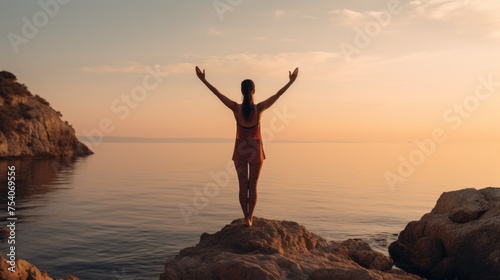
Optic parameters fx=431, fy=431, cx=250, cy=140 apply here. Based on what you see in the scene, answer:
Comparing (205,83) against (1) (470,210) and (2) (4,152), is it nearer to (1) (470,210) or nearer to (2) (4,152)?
(1) (470,210)

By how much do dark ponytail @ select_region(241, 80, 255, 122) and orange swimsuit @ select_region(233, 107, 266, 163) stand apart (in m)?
0.36

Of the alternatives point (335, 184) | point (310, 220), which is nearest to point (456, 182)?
point (335, 184)

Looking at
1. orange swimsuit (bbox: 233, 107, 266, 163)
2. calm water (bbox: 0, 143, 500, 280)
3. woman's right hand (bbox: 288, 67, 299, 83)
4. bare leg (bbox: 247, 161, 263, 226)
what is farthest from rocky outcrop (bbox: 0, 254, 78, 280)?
woman's right hand (bbox: 288, 67, 299, 83)

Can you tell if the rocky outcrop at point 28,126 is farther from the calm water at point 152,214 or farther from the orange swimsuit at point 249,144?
the orange swimsuit at point 249,144

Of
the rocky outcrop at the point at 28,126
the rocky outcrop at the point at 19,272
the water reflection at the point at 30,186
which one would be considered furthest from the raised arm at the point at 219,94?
the rocky outcrop at the point at 28,126

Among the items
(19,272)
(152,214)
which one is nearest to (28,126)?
(152,214)

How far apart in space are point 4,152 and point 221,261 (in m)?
60.2

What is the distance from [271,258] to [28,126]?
65.2m

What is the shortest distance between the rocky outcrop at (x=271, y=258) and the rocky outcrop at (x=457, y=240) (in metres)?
3.05

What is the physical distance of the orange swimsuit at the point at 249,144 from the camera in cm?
924

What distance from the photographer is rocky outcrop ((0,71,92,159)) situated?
60.1 metres

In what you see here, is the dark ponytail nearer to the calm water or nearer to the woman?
the woman

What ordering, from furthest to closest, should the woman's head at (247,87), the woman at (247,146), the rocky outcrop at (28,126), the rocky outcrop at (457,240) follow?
1. the rocky outcrop at (28,126)
2. the rocky outcrop at (457,240)
3. the woman at (247,146)
4. the woman's head at (247,87)

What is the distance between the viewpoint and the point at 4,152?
5831 centimetres
